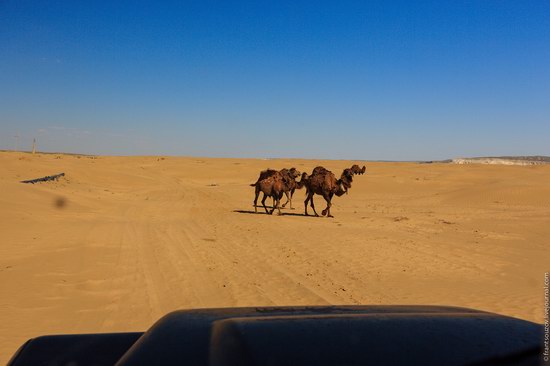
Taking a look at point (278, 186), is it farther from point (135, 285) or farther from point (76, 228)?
point (135, 285)

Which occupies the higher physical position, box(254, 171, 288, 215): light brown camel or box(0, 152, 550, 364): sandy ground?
box(254, 171, 288, 215): light brown camel

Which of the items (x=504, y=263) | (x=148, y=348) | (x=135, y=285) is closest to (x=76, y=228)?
(x=135, y=285)

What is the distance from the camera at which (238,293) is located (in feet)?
27.5

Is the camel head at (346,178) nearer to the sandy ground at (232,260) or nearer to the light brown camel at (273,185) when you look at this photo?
the sandy ground at (232,260)

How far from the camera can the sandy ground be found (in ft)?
25.3

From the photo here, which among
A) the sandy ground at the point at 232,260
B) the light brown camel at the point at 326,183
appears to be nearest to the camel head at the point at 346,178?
the light brown camel at the point at 326,183

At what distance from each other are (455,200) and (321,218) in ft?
44.5

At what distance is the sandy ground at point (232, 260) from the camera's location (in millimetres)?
7719

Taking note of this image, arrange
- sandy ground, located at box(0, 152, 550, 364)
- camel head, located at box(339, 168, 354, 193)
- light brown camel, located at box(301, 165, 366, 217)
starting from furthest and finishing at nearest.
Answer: camel head, located at box(339, 168, 354, 193) < light brown camel, located at box(301, 165, 366, 217) < sandy ground, located at box(0, 152, 550, 364)

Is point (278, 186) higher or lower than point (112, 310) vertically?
higher

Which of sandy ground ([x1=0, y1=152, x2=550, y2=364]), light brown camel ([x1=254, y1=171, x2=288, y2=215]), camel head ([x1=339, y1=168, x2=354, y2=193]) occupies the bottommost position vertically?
sandy ground ([x1=0, y1=152, x2=550, y2=364])

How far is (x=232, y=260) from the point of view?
36.5ft

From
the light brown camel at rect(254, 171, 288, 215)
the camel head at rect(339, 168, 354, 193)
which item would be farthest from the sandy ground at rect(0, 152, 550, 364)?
the camel head at rect(339, 168, 354, 193)

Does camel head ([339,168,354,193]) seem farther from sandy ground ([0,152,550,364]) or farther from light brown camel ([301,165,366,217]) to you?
sandy ground ([0,152,550,364])
